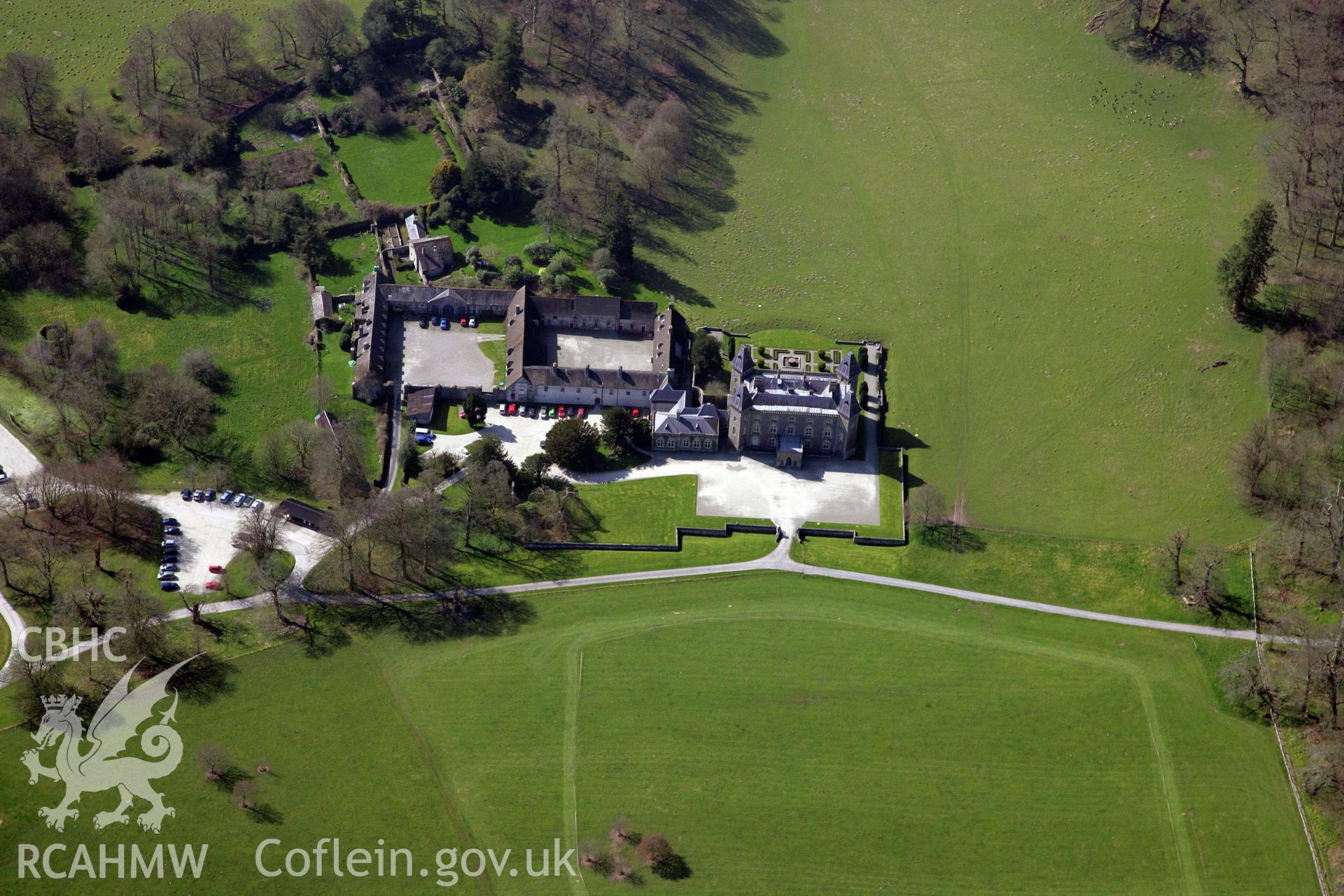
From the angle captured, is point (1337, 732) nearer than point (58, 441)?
Yes

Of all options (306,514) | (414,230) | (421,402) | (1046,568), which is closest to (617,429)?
(421,402)

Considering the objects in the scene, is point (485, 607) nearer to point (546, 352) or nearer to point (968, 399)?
point (546, 352)

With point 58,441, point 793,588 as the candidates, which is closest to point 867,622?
point 793,588

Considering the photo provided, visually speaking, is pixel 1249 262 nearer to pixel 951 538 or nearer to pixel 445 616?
pixel 951 538

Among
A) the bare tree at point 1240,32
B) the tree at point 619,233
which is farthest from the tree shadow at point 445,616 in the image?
the bare tree at point 1240,32

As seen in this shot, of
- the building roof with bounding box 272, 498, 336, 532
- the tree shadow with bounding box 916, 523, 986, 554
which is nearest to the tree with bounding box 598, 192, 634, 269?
the building roof with bounding box 272, 498, 336, 532

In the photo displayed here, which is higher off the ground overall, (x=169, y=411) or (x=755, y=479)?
(x=169, y=411)

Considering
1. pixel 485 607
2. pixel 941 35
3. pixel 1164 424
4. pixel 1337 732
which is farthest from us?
pixel 941 35
